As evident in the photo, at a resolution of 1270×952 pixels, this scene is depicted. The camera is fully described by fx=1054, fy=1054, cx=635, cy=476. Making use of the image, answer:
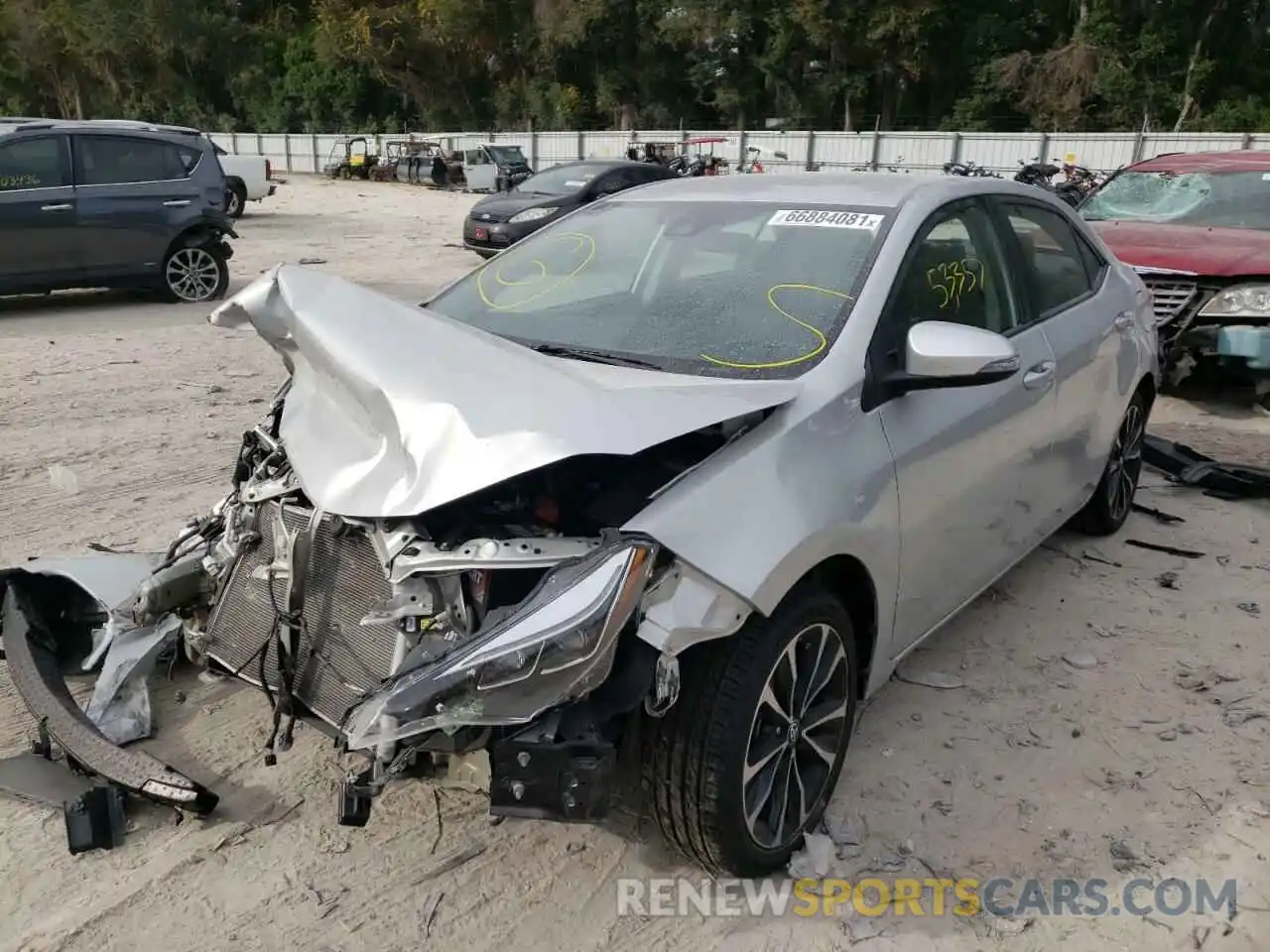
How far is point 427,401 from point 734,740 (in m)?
1.12

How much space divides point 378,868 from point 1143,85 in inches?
1839

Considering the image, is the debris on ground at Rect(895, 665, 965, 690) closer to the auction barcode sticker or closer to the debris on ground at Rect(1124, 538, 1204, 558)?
the auction barcode sticker

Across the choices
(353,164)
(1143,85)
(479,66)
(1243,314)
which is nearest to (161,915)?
(1243,314)

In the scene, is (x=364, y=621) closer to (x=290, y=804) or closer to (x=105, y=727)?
(x=290, y=804)

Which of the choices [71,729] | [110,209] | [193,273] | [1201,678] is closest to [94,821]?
[71,729]

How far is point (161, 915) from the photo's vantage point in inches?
104

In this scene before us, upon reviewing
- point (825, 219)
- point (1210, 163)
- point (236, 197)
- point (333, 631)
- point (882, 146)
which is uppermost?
point (882, 146)

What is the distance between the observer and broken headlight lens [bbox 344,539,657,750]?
7.22ft

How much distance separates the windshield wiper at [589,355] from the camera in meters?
3.13

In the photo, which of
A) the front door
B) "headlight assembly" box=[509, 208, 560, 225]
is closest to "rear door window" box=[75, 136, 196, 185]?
"headlight assembly" box=[509, 208, 560, 225]

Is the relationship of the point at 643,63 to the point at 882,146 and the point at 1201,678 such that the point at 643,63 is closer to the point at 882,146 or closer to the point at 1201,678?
the point at 882,146

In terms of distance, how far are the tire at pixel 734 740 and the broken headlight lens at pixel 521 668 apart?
1.15 ft

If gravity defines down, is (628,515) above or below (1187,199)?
below

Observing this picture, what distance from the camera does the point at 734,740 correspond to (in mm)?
2516
